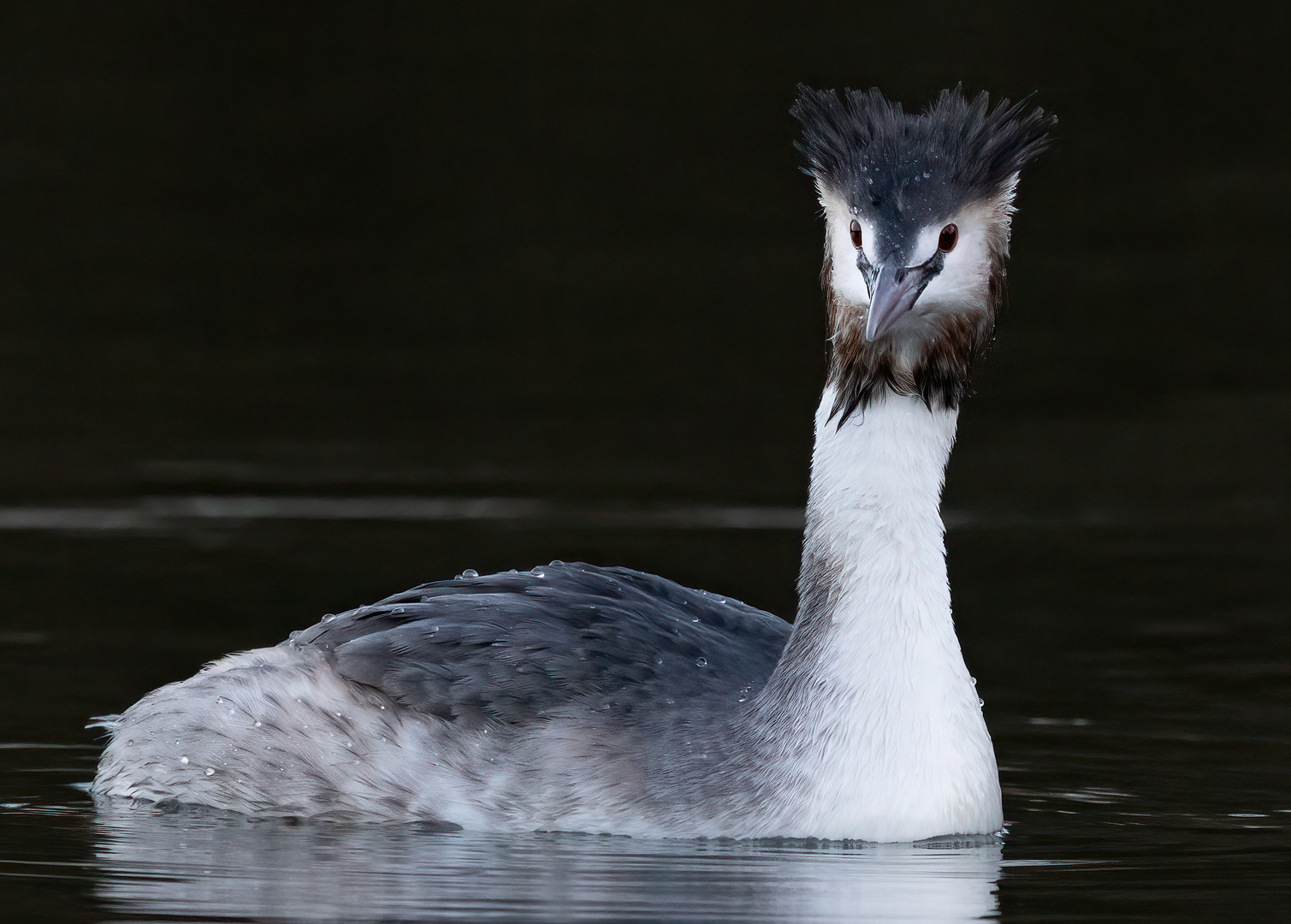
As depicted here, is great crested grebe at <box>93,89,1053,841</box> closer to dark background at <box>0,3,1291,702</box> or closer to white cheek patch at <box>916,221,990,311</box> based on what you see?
white cheek patch at <box>916,221,990,311</box>

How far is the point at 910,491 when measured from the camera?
9812 mm

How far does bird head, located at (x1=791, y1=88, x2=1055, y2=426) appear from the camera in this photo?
9375 millimetres

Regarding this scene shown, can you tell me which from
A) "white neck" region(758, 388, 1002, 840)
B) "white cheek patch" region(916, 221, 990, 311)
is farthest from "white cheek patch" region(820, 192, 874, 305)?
"white neck" region(758, 388, 1002, 840)

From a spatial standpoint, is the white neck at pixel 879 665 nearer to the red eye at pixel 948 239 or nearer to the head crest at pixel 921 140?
the red eye at pixel 948 239

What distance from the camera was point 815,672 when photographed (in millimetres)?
9695

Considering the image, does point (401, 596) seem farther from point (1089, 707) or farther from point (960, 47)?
point (960, 47)

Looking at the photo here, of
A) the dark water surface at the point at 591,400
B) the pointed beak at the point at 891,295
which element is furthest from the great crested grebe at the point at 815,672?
the dark water surface at the point at 591,400

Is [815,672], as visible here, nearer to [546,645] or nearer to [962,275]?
[546,645]

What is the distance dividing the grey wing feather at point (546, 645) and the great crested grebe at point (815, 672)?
0.01 meters

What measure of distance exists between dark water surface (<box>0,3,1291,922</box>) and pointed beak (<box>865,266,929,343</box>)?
6.04ft

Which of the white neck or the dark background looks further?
the dark background

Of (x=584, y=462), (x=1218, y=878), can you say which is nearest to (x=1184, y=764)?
(x=1218, y=878)

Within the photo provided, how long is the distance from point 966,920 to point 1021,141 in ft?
9.81

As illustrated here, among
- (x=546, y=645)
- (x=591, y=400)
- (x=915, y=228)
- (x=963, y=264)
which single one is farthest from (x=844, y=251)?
(x=591, y=400)
